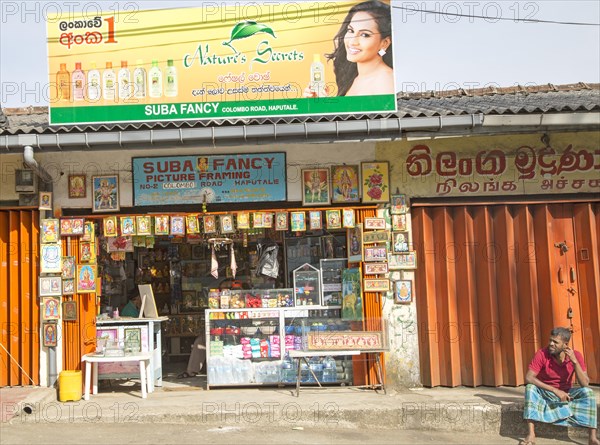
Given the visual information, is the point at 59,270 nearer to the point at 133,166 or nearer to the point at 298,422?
the point at 133,166

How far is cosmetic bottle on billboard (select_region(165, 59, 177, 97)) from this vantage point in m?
8.91

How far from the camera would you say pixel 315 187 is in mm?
9219

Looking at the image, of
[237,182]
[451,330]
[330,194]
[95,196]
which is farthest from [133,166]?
[451,330]

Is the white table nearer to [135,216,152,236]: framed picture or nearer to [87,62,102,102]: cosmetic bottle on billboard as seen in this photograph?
[135,216,152,236]: framed picture

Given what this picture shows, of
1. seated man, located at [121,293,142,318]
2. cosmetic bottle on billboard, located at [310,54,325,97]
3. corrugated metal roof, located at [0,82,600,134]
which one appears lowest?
seated man, located at [121,293,142,318]

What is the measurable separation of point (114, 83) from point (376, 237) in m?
4.15

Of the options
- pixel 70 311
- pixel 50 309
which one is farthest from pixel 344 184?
pixel 50 309

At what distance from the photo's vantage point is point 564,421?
729cm

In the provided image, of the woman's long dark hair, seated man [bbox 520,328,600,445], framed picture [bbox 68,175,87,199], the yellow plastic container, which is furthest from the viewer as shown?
framed picture [bbox 68,175,87,199]

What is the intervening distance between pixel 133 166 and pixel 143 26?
6.35ft

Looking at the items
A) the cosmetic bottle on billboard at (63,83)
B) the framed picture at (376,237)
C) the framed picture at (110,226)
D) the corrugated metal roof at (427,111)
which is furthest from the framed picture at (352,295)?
the cosmetic bottle on billboard at (63,83)

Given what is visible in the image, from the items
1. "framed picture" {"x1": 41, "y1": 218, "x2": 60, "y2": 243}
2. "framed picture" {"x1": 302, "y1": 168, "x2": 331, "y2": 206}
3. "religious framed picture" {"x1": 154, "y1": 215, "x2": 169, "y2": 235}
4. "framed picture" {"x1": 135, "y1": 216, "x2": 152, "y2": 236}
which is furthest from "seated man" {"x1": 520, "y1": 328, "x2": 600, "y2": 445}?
"framed picture" {"x1": 41, "y1": 218, "x2": 60, "y2": 243}

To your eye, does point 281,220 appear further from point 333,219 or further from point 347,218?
point 347,218

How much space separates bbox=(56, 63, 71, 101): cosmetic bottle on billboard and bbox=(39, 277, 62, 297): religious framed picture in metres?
2.47
